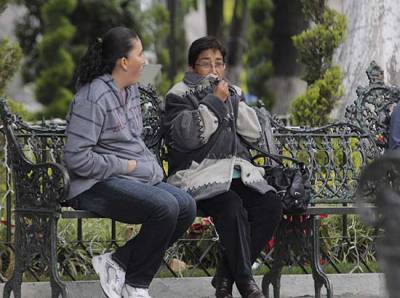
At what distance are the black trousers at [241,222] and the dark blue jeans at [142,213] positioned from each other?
0.70ft

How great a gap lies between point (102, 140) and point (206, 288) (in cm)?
154

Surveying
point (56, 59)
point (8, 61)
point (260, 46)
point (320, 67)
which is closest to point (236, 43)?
point (260, 46)

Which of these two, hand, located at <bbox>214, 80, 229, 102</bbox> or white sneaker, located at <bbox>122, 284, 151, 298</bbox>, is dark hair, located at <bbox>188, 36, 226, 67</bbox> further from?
white sneaker, located at <bbox>122, 284, 151, 298</bbox>

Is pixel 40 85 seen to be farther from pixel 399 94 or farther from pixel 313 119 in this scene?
pixel 399 94

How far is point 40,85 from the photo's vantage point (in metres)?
22.2

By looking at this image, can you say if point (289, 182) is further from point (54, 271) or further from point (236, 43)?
point (236, 43)

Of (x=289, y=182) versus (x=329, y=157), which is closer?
(x=289, y=182)

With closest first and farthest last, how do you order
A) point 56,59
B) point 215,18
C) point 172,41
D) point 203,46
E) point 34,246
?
1. point 34,246
2. point 203,46
3. point 56,59
4. point 215,18
5. point 172,41

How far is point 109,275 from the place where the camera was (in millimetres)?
6215

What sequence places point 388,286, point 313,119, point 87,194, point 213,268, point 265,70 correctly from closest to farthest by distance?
point 388,286
point 87,194
point 213,268
point 313,119
point 265,70

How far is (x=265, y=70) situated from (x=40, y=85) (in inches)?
216

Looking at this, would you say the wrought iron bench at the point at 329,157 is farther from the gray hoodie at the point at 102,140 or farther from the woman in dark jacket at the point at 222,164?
the gray hoodie at the point at 102,140

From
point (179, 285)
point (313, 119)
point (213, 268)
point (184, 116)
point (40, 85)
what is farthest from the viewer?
point (40, 85)

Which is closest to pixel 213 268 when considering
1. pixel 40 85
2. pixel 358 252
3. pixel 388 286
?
pixel 358 252
